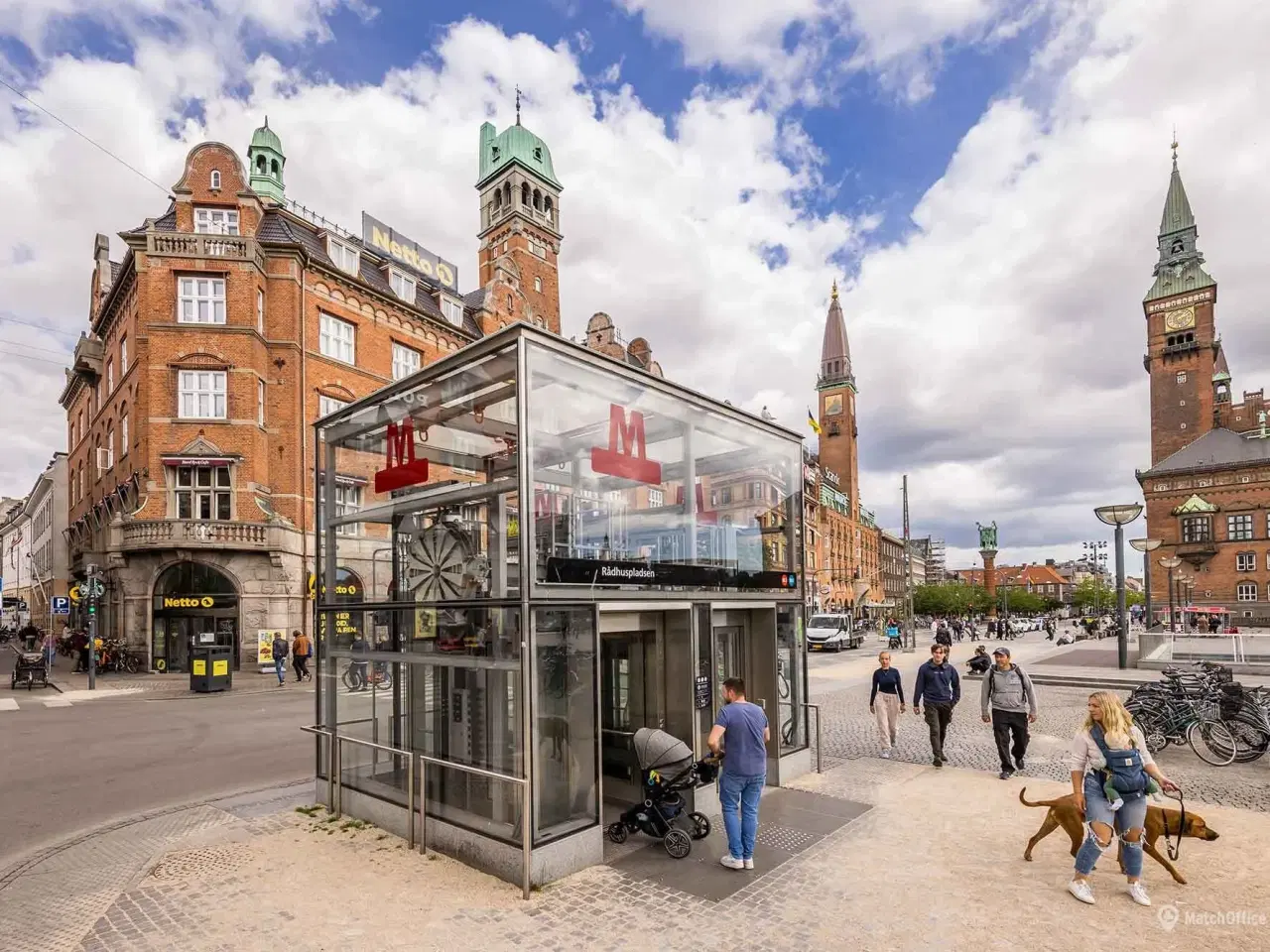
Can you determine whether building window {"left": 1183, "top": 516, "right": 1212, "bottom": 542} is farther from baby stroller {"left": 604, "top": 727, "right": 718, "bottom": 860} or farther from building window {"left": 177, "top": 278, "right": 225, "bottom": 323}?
building window {"left": 177, "top": 278, "right": 225, "bottom": 323}

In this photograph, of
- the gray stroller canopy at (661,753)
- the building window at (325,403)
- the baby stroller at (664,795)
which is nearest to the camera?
the baby stroller at (664,795)

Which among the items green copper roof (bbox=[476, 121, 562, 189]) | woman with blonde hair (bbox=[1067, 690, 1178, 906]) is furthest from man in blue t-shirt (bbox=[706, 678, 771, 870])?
green copper roof (bbox=[476, 121, 562, 189])

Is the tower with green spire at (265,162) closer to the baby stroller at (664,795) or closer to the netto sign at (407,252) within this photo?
the netto sign at (407,252)

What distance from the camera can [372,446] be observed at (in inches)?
347

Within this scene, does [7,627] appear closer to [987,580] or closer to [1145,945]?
[1145,945]

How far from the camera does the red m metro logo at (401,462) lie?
8172mm

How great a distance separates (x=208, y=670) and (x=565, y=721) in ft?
60.5

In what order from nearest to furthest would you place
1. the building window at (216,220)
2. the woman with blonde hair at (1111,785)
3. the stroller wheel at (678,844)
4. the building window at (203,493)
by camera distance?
1. the woman with blonde hair at (1111,785)
2. the stroller wheel at (678,844)
3. the building window at (203,493)
4. the building window at (216,220)

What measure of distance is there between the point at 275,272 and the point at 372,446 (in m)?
23.9

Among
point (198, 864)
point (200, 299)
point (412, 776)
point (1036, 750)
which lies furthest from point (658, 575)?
point (200, 299)

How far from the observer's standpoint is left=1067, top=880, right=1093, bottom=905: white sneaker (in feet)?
18.9

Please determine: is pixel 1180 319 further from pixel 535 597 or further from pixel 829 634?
pixel 535 597

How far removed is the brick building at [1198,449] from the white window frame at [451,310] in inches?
2268

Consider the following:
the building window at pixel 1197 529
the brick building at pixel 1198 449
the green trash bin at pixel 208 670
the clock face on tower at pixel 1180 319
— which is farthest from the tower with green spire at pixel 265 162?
the clock face on tower at pixel 1180 319
